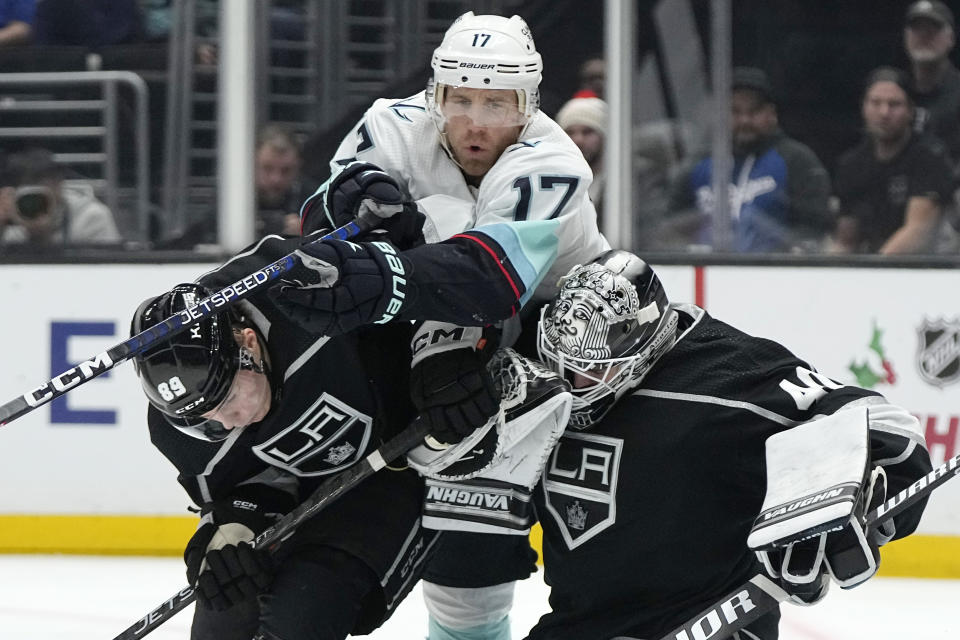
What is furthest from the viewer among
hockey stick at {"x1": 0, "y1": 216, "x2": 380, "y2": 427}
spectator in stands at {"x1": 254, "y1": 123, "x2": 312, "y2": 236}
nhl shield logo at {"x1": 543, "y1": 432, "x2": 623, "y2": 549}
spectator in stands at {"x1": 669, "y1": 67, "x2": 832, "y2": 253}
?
spectator in stands at {"x1": 254, "y1": 123, "x2": 312, "y2": 236}

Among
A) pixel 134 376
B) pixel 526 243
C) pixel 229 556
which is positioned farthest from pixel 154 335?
pixel 134 376

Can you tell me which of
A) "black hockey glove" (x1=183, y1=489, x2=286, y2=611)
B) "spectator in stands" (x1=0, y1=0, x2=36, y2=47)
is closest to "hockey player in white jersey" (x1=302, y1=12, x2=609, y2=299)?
"black hockey glove" (x1=183, y1=489, x2=286, y2=611)

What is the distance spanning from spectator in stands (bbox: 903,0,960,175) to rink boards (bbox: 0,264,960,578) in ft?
1.25

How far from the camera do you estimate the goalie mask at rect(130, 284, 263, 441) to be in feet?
7.30

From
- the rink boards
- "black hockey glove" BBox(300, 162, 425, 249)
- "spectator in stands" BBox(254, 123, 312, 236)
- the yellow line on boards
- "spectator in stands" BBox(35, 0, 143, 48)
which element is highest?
"spectator in stands" BBox(35, 0, 143, 48)

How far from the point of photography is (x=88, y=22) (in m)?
4.21

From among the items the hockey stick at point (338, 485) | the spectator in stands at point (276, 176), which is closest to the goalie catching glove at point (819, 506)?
the hockey stick at point (338, 485)

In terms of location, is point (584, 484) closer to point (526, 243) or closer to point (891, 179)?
point (526, 243)

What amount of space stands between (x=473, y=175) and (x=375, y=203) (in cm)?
25

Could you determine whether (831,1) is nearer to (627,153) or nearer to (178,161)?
(627,153)

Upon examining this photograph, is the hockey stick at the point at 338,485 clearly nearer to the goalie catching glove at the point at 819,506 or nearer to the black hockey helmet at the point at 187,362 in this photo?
the black hockey helmet at the point at 187,362

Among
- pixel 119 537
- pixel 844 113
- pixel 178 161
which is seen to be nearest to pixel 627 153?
pixel 844 113

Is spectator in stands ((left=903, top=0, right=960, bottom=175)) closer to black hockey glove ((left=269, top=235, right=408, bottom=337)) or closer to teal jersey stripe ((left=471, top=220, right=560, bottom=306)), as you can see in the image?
teal jersey stripe ((left=471, top=220, right=560, bottom=306))

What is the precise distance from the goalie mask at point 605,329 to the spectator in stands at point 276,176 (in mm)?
1935
